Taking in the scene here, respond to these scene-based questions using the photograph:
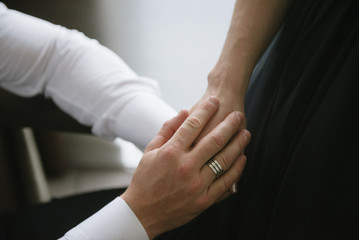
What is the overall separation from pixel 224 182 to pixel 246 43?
0.75 ft

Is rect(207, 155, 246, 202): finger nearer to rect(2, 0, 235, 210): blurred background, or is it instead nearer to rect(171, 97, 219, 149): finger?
rect(171, 97, 219, 149): finger

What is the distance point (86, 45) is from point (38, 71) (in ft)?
0.36

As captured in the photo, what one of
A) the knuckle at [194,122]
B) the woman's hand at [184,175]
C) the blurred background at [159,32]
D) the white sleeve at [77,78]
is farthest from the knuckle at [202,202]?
the blurred background at [159,32]

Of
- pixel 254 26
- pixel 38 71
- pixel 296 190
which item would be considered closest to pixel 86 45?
pixel 38 71

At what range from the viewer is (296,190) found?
49cm

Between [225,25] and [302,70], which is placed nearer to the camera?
[302,70]

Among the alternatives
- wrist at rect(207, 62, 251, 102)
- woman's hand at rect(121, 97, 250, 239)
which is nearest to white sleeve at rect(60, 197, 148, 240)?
woman's hand at rect(121, 97, 250, 239)

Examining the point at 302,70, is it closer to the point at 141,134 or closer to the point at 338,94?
the point at 338,94

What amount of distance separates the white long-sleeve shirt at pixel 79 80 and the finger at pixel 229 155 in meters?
0.17

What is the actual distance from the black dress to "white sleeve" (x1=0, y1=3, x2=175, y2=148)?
21 centimetres

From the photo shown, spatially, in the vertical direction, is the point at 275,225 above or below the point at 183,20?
below

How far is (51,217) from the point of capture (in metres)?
0.74

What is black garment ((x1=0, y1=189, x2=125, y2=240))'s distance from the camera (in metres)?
0.71

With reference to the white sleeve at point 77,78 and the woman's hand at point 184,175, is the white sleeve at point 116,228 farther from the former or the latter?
the white sleeve at point 77,78
